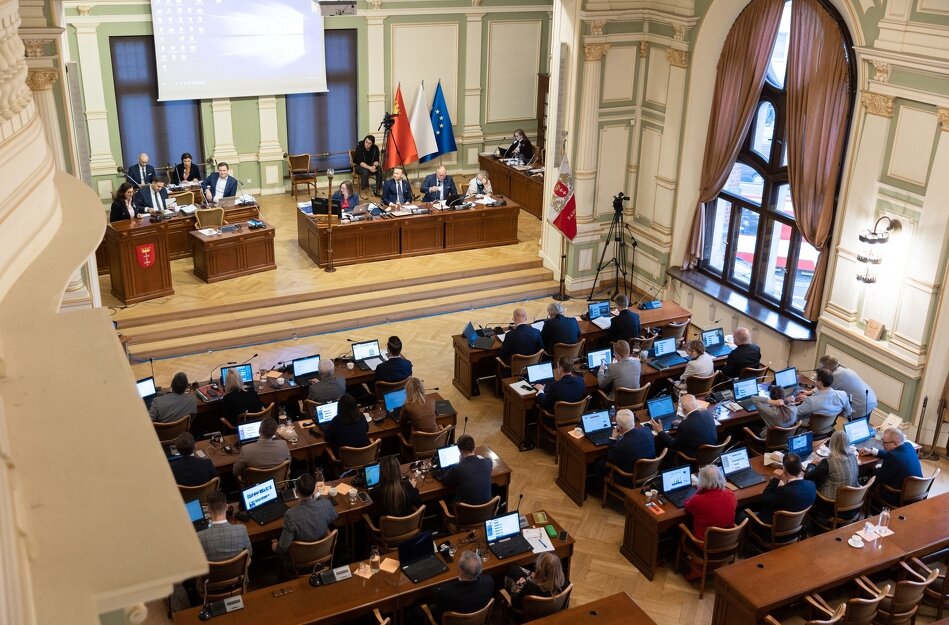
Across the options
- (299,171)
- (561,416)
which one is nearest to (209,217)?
(299,171)

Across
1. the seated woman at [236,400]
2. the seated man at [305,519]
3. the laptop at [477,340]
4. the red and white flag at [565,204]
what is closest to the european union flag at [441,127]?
the red and white flag at [565,204]

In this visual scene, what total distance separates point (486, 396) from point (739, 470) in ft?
11.7

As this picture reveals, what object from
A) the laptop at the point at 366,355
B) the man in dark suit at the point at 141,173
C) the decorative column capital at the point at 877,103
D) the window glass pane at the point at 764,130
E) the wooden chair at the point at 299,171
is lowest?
the laptop at the point at 366,355

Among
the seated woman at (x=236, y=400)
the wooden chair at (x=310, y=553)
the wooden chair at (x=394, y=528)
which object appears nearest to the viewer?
the wooden chair at (x=310, y=553)

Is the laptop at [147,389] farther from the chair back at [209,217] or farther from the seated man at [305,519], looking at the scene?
the chair back at [209,217]

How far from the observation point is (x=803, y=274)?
1148 cm

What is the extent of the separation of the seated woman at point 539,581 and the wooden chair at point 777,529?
204cm

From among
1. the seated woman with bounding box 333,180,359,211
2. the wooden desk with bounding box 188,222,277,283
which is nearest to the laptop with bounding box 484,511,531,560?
the wooden desk with bounding box 188,222,277,283

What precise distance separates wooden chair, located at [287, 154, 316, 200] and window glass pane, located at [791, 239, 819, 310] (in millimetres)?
8893

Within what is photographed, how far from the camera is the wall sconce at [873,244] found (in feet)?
31.7

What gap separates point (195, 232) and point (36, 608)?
1181 centimetres

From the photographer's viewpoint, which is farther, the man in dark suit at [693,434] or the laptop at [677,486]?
the man in dark suit at [693,434]

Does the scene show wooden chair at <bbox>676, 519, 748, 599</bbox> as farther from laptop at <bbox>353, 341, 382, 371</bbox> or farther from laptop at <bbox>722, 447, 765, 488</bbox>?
laptop at <bbox>353, 341, 382, 371</bbox>

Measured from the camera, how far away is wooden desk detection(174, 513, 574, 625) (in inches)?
245
